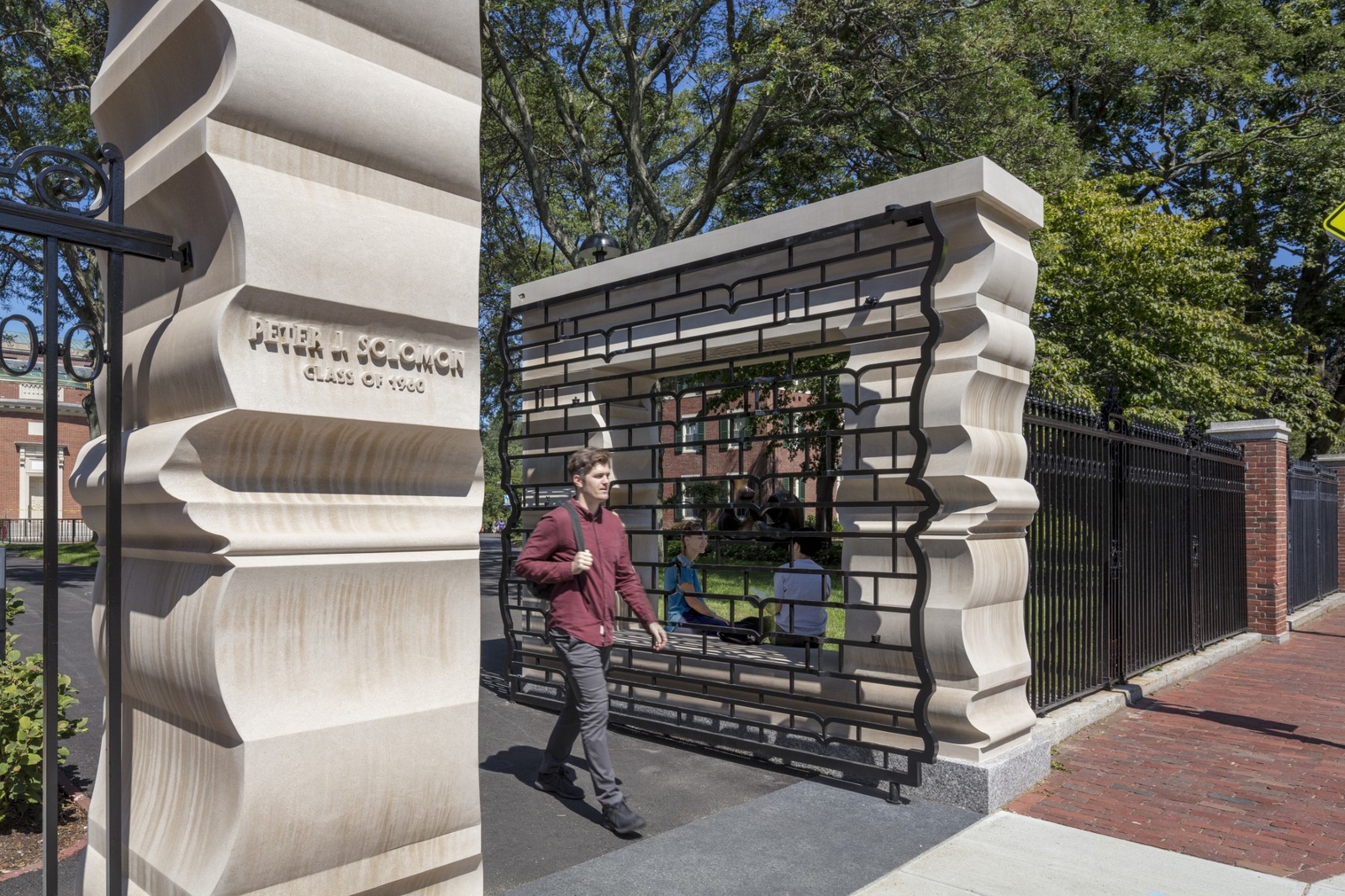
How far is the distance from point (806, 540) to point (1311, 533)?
13.6 meters

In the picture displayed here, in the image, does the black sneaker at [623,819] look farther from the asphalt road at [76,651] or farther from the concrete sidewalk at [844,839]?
the asphalt road at [76,651]

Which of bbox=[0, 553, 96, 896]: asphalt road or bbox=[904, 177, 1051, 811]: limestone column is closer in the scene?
bbox=[0, 553, 96, 896]: asphalt road

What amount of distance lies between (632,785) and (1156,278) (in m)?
13.1

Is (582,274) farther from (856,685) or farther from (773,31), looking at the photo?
(773,31)

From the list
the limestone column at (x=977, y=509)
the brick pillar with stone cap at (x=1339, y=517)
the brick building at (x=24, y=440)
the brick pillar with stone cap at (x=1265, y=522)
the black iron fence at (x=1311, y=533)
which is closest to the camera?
the limestone column at (x=977, y=509)

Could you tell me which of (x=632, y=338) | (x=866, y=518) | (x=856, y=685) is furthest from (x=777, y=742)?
(x=632, y=338)

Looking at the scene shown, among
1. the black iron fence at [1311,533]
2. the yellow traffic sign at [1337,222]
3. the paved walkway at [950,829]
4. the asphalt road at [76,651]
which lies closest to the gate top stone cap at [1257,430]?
the black iron fence at [1311,533]

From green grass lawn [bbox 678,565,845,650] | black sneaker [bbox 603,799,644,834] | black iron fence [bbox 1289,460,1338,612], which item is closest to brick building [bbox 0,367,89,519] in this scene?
green grass lawn [bbox 678,565,845,650]

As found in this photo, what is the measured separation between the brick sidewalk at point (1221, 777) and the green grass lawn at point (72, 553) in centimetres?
2461

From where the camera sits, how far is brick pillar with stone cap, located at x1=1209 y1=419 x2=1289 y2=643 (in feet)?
40.6

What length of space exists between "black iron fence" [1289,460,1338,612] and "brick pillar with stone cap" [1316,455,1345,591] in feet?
0.55

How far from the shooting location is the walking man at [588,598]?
5.09 metres

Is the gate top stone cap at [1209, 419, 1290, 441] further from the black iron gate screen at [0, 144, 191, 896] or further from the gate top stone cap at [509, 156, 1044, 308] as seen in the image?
the black iron gate screen at [0, 144, 191, 896]

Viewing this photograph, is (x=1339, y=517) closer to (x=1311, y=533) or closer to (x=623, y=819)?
(x=1311, y=533)
